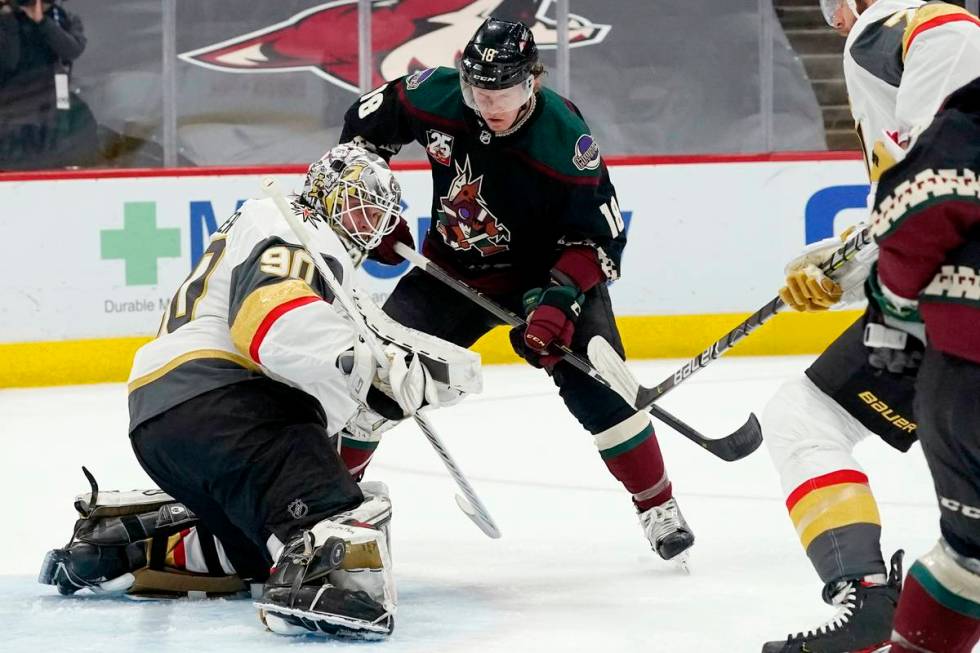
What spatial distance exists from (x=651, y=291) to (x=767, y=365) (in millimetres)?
512

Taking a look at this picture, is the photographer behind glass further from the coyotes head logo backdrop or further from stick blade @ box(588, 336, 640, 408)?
stick blade @ box(588, 336, 640, 408)

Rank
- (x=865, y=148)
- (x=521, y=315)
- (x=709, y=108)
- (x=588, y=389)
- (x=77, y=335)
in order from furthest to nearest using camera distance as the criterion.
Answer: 1. (x=709, y=108)
2. (x=77, y=335)
3. (x=521, y=315)
4. (x=588, y=389)
5. (x=865, y=148)

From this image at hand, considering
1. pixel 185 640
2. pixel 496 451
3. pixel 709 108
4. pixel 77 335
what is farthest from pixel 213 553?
pixel 709 108

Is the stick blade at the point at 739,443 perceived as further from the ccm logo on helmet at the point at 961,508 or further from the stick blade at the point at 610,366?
the ccm logo on helmet at the point at 961,508

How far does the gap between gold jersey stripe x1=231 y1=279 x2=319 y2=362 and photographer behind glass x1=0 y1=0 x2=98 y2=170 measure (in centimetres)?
330

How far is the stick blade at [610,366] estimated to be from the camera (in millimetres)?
3109

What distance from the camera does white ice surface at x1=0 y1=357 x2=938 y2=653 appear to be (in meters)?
2.62

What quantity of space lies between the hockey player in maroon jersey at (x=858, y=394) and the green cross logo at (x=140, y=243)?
11.0 ft

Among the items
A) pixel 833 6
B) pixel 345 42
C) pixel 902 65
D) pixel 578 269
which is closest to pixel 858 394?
pixel 902 65

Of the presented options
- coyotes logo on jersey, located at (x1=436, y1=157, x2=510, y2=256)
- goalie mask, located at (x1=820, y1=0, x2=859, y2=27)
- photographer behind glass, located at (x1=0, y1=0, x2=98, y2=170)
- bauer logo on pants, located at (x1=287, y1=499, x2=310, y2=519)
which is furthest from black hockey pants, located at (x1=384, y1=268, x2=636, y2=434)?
photographer behind glass, located at (x1=0, y1=0, x2=98, y2=170)

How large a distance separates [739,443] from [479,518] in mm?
580

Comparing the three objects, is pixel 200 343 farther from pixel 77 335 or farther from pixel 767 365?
pixel 767 365

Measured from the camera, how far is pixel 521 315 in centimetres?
340

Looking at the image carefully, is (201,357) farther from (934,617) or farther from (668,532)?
(934,617)
